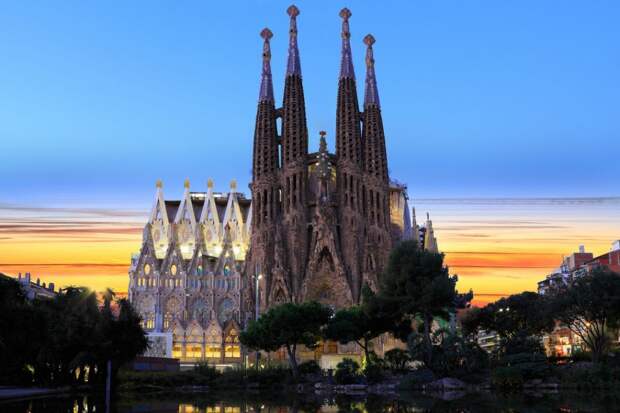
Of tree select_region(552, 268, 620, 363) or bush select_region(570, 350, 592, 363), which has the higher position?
tree select_region(552, 268, 620, 363)

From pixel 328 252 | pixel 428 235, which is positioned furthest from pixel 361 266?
pixel 428 235

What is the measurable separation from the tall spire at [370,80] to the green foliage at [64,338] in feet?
202

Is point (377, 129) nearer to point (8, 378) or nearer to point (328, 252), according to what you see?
point (328, 252)

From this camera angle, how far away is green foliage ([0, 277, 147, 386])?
137 feet

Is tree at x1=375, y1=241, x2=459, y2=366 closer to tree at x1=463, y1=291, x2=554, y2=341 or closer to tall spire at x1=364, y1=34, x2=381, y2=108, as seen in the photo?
tree at x1=463, y1=291, x2=554, y2=341

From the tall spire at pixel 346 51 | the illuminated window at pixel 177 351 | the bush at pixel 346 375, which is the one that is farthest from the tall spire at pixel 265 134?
the bush at pixel 346 375

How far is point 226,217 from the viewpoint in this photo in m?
111

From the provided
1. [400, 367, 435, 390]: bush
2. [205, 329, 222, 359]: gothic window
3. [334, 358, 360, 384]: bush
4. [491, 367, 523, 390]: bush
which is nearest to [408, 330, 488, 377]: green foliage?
[400, 367, 435, 390]: bush

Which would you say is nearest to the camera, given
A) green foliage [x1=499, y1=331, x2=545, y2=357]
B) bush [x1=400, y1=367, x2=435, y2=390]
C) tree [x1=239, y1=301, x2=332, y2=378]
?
bush [x1=400, y1=367, x2=435, y2=390]

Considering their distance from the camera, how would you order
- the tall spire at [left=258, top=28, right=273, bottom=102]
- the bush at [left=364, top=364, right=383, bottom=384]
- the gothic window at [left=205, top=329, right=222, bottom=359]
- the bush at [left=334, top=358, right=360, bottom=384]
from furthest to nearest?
1. the tall spire at [left=258, top=28, right=273, bottom=102]
2. the gothic window at [left=205, top=329, right=222, bottom=359]
3. the bush at [left=334, top=358, right=360, bottom=384]
4. the bush at [left=364, top=364, right=383, bottom=384]

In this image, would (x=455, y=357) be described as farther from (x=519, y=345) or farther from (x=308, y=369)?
(x=308, y=369)

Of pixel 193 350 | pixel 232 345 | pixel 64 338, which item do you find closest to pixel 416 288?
Result: pixel 64 338

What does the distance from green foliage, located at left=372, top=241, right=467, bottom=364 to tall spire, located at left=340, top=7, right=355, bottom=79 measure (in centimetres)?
4852

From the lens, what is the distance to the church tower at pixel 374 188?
94.3 meters
